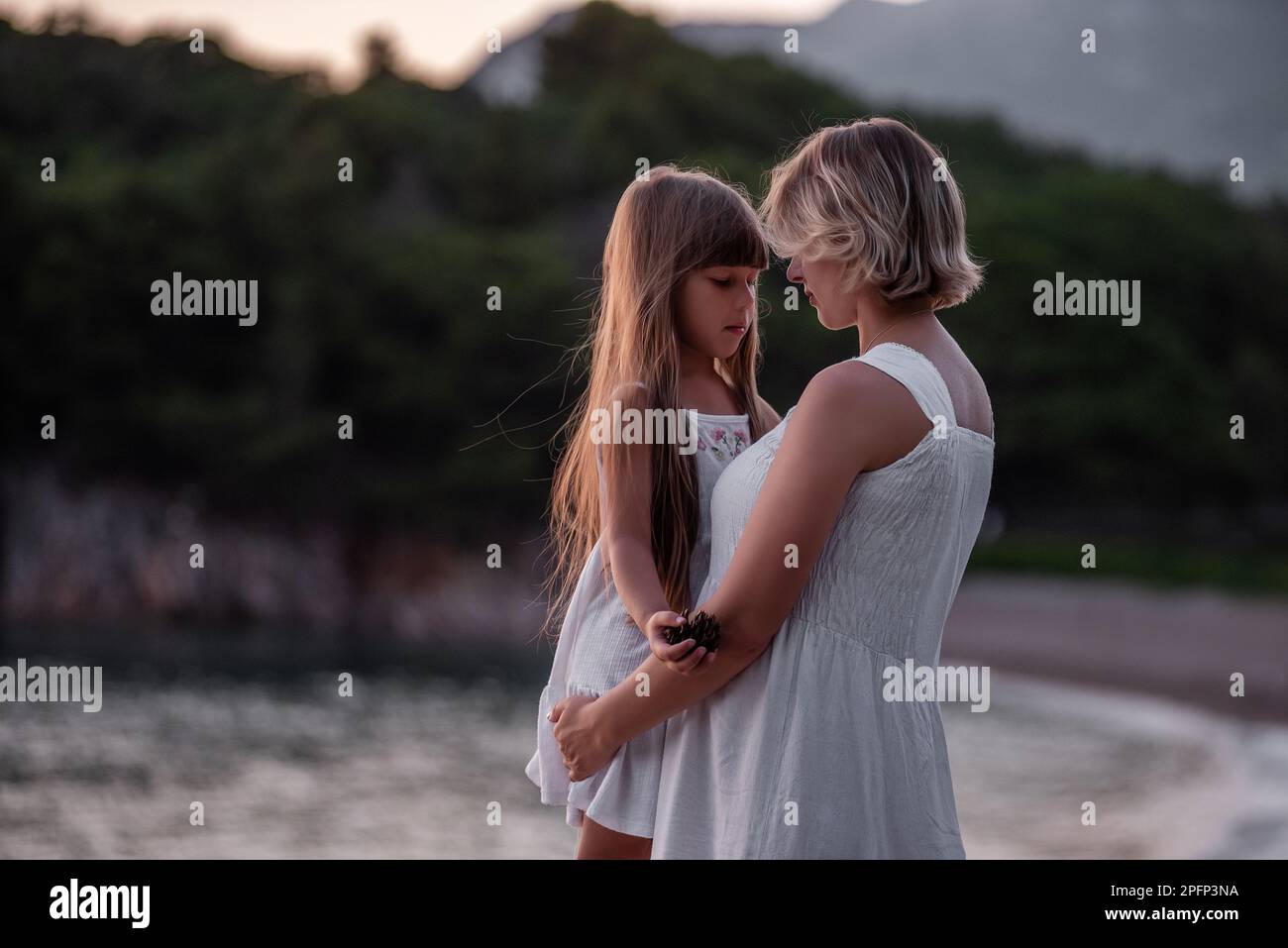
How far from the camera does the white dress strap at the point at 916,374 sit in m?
1.67

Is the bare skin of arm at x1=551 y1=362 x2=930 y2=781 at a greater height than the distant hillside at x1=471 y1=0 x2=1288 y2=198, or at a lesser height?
lesser

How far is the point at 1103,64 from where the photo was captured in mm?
101812

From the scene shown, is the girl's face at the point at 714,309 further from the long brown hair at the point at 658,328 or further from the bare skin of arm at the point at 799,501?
the bare skin of arm at the point at 799,501

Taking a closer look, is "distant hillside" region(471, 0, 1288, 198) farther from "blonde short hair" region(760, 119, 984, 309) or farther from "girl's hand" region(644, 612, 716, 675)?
"girl's hand" region(644, 612, 716, 675)

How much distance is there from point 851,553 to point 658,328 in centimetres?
48

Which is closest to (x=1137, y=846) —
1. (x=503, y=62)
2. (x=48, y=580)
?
(x=48, y=580)

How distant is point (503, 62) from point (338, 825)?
64.8 m

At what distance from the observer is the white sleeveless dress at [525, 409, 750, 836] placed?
1893 millimetres

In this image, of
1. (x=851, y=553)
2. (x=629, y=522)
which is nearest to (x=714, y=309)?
(x=629, y=522)

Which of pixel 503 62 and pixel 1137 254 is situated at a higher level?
pixel 503 62

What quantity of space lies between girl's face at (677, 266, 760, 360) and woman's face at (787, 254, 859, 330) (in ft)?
0.74

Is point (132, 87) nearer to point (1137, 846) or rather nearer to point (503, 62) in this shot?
point (1137, 846)

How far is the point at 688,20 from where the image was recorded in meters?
54.5

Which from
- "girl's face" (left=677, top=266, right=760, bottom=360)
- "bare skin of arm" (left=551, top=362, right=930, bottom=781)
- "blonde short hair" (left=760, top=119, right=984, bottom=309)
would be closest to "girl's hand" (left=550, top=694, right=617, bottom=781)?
"bare skin of arm" (left=551, top=362, right=930, bottom=781)
